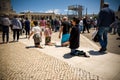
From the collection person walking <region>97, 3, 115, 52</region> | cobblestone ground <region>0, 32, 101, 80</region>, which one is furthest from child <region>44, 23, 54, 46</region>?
cobblestone ground <region>0, 32, 101, 80</region>

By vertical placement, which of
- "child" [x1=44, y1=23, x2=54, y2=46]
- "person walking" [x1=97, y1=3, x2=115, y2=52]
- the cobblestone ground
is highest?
"person walking" [x1=97, y1=3, x2=115, y2=52]

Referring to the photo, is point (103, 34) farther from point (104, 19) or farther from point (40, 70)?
point (40, 70)

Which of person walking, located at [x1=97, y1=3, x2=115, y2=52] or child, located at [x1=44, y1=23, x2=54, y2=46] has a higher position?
person walking, located at [x1=97, y1=3, x2=115, y2=52]

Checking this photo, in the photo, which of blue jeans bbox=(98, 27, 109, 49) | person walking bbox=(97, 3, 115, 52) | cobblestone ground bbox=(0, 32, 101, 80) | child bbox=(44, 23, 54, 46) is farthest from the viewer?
child bbox=(44, 23, 54, 46)

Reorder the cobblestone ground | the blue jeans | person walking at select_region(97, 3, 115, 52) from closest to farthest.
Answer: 1. the cobblestone ground
2. person walking at select_region(97, 3, 115, 52)
3. the blue jeans

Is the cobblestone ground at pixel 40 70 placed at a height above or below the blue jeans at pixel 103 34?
below

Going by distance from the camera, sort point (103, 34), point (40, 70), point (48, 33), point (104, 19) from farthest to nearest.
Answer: point (48, 33) → point (103, 34) → point (104, 19) → point (40, 70)

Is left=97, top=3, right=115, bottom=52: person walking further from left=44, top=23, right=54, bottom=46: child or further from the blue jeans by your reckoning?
left=44, top=23, right=54, bottom=46: child

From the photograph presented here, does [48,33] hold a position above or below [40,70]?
above

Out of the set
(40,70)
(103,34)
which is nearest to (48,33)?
(103,34)

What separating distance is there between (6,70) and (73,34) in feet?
8.73

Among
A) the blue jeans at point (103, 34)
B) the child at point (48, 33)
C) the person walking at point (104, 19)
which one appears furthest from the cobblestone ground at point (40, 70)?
the child at point (48, 33)

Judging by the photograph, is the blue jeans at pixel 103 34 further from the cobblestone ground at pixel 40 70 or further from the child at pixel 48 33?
the child at pixel 48 33

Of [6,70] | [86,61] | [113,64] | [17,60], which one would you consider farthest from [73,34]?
[6,70]
